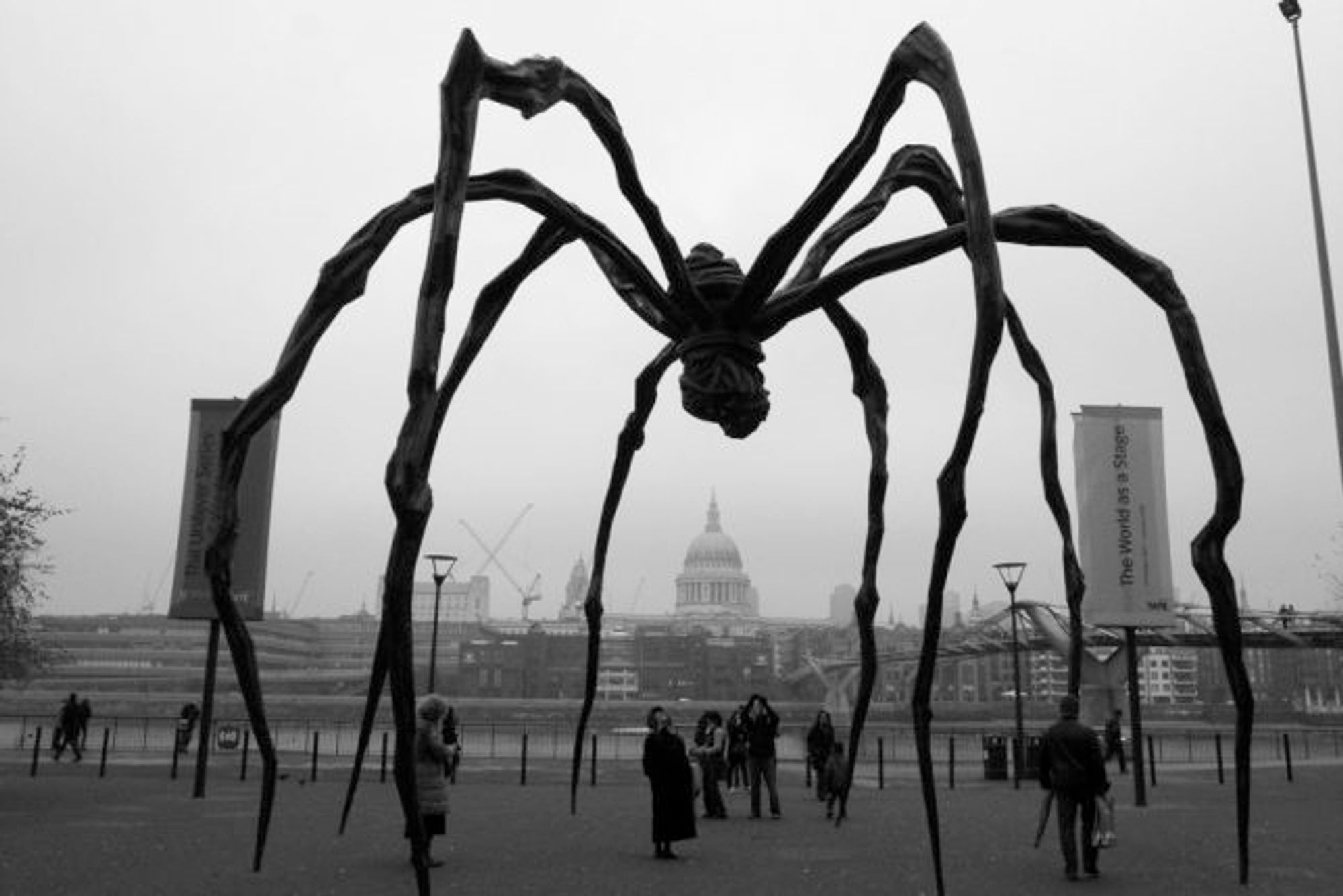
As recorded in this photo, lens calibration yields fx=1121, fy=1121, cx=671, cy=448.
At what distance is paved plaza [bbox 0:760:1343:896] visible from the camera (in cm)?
879

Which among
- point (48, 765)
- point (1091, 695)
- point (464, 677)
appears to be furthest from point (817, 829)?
point (464, 677)

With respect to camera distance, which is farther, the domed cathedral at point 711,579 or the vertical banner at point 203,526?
the domed cathedral at point 711,579

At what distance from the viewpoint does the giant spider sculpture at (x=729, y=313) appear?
335cm

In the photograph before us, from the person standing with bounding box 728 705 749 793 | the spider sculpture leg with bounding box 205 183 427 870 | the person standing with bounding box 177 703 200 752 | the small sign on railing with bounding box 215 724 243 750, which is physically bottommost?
the small sign on railing with bounding box 215 724 243 750

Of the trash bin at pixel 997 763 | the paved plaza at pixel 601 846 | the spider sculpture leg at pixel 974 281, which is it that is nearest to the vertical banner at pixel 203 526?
the paved plaza at pixel 601 846

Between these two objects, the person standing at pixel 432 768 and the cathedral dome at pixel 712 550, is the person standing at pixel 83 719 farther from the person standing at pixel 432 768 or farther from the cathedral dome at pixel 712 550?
the cathedral dome at pixel 712 550

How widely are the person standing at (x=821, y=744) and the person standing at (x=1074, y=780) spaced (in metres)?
6.56

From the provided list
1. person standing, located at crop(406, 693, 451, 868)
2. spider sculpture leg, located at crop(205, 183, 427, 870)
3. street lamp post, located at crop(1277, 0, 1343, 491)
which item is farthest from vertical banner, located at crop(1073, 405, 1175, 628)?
spider sculpture leg, located at crop(205, 183, 427, 870)

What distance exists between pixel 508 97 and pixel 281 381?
1.33 metres

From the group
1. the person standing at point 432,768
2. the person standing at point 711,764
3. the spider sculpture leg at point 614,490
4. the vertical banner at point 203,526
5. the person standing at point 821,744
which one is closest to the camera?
the spider sculpture leg at point 614,490

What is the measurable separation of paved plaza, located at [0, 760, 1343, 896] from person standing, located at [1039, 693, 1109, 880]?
0.28m

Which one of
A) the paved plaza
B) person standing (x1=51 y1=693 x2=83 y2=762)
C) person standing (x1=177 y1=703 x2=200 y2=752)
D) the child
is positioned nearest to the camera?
the paved plaza

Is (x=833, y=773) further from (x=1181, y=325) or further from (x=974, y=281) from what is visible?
(x=974, y=281)

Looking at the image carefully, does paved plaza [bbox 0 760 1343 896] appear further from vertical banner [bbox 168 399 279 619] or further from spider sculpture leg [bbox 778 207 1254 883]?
spider sculpture leg [bbox 778 207 1254 883]
